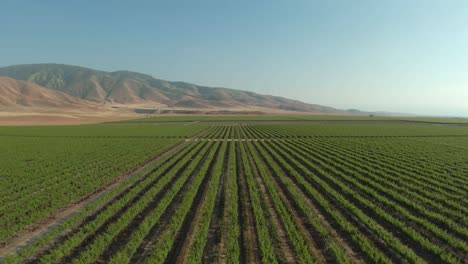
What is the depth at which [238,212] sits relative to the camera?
44.1 ft

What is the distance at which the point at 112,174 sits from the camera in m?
21.7

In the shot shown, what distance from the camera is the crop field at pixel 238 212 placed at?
9625 millimetres

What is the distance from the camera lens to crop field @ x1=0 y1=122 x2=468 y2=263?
31.6 feet

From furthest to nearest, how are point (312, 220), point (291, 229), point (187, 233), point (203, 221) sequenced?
point (312, 220)
point (203, 221)
point (291, 229)
point (187, 233)

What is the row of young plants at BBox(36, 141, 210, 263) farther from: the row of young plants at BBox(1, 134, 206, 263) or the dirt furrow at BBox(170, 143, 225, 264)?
the dirt furrow at BBox(170, 143, 225, 264)

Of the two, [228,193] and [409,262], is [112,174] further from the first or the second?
[409,262]

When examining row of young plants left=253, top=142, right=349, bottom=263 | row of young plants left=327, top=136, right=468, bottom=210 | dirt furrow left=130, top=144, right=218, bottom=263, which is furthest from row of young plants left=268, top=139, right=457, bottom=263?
dirt furrow left=130, top=144, right=218, bottom=263

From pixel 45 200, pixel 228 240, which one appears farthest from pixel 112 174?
pixel 228 240

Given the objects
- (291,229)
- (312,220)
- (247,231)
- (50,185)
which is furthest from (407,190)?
(50,185)

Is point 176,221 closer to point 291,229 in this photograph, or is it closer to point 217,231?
point 217,231

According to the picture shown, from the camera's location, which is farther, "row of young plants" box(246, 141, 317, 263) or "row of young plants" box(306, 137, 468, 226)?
"row of young plants" box(306, 137, 468, 226)

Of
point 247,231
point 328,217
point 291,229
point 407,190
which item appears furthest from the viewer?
point 407,190

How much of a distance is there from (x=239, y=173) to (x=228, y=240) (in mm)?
11464

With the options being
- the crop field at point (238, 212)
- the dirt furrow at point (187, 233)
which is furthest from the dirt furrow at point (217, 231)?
the dirt furrow at point (187, 233)
